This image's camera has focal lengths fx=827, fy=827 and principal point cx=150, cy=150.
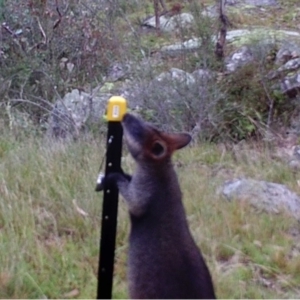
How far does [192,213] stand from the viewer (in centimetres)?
602

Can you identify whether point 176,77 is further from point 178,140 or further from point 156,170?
point 156,170

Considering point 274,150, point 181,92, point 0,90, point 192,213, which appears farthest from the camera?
point 0,90

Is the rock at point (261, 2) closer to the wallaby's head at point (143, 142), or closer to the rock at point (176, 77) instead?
the rock at point (176, 77)

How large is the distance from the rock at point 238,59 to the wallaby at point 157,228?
6.61m

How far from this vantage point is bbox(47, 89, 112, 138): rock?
8914 mm

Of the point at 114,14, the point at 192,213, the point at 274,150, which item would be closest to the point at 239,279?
the point at 192,213

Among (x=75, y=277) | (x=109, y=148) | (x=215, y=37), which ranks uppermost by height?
(x=215, y=37)

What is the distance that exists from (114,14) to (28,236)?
7807 mm

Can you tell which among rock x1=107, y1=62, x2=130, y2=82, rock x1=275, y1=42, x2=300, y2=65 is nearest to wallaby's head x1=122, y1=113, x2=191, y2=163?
rock x1=107, y1=62, x2=130, y2=82

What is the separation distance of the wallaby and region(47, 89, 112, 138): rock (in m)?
4.30

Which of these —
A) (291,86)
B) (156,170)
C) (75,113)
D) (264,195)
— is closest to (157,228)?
(156,170)

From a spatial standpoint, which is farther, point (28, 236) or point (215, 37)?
point (215, 37)

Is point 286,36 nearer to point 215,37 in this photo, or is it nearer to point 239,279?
point 215,37

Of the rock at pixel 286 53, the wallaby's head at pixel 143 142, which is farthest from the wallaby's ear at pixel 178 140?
the rock at pixel 286 53
